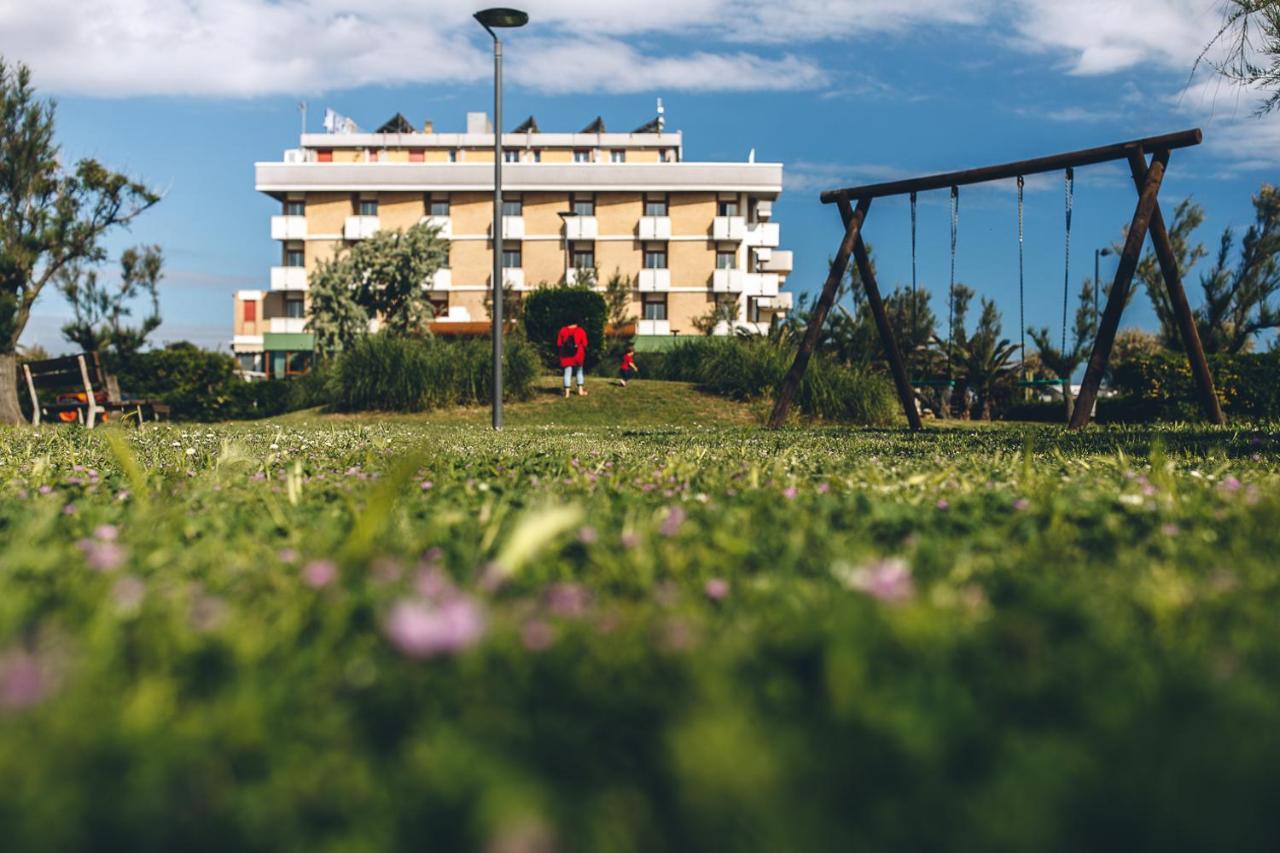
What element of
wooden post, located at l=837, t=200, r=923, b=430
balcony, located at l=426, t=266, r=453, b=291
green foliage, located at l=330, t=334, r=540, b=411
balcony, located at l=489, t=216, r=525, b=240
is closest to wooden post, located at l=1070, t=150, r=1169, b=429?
wooden post, located at l=837, t=200, r=923, b=430

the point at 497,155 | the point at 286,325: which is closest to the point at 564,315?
the point at 497,155

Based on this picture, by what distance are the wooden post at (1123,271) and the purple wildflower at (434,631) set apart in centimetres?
1142

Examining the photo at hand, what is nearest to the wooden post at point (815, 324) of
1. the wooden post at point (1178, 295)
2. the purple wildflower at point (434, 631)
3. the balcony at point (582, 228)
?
the wooden post at point (1178, 295)

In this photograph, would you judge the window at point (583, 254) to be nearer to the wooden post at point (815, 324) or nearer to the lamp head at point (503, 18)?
the lamp head at point (503, 18)

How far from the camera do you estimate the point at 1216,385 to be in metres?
23.7

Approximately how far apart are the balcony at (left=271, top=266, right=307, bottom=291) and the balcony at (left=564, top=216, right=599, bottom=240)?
15.5m

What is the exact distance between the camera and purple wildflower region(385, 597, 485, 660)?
1.29m

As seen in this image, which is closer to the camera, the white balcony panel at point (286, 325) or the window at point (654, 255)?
the window at point (654, 255)

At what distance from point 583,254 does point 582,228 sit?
1779 millimetres

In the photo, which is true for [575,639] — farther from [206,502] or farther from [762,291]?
[762,291]

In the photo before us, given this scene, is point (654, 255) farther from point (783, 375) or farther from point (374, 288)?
point (783, 375)

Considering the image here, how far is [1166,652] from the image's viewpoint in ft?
5.09

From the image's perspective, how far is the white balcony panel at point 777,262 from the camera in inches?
2832

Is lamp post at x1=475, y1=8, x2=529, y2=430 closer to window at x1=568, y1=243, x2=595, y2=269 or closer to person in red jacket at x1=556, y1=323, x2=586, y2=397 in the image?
person in red jacket at x1=556, y1=323, x2=586, y2=397
